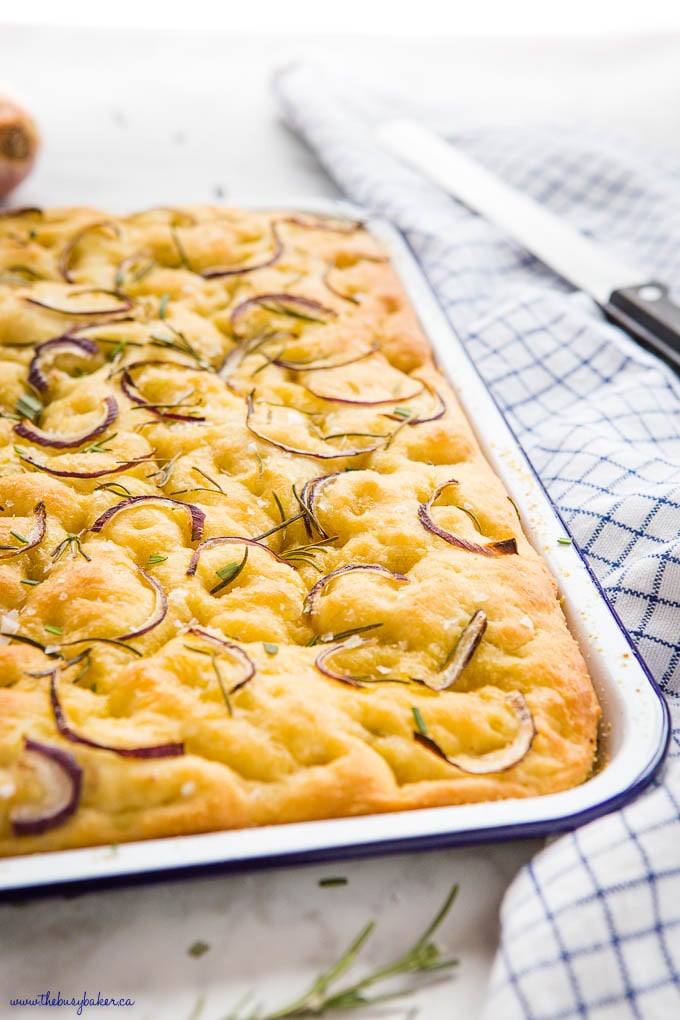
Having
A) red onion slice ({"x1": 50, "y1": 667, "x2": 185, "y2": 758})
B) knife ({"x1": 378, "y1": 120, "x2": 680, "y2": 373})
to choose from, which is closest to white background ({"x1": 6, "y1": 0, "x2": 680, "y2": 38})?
knife ({"x1": 378, "y1": 120, "x2": 680, "y2": 373})

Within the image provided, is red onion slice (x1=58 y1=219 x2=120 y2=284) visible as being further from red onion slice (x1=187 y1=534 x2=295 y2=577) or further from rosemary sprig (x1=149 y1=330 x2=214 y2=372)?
red onion slice (x1=187 y1=534 x2=295 y2=577)

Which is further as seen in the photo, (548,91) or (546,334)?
(548,91)

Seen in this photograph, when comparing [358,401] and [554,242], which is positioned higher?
[554,242]

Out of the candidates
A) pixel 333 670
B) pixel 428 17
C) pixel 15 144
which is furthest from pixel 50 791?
pixel 428 17

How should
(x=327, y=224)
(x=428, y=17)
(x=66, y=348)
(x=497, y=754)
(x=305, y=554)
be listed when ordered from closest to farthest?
1. (x=497, y=754)
2. (x=305, y=554)
3. (x=66, y=348)
4. (x=327, y=224)
5. (x=428, y=17)

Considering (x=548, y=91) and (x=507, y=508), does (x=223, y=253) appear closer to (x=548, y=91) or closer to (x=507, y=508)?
(x=507, y=508)

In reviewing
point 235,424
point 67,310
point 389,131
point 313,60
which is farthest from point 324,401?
point 313,60

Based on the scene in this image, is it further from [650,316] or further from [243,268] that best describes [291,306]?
[650,316]
